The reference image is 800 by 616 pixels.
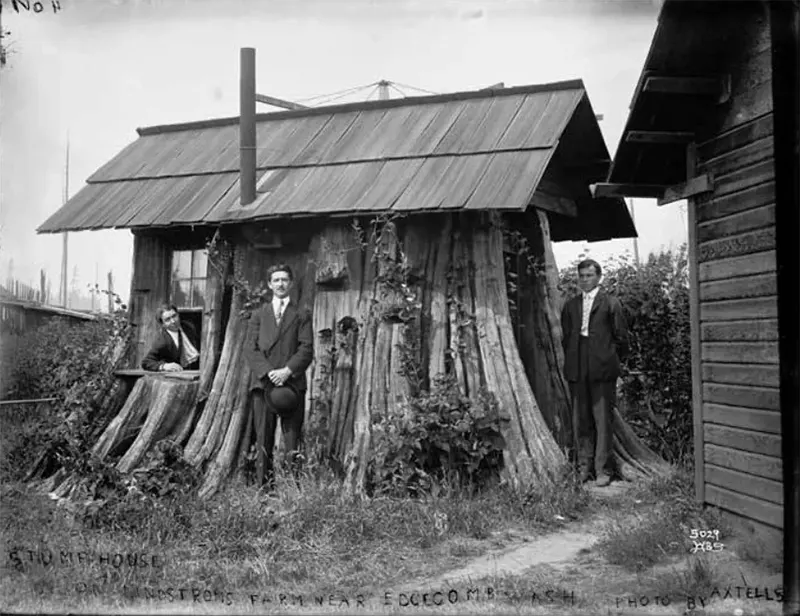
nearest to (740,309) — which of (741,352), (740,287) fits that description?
(740,287)

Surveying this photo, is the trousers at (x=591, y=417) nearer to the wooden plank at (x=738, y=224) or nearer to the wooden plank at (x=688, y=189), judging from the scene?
the wooden plank at (x=688, y=189)

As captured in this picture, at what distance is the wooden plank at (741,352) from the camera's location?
257 inches

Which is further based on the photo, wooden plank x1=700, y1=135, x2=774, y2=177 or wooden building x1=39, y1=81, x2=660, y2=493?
wooden building x1=39, y1=81, x2=660, y2=493

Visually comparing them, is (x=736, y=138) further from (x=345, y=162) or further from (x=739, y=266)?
(x=345, y=162)

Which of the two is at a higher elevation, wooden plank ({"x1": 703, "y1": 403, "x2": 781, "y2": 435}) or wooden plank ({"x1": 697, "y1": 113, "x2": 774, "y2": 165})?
wooden plank ({"x1": 697, "y1": 113, "x2": 774, "y2": 165})

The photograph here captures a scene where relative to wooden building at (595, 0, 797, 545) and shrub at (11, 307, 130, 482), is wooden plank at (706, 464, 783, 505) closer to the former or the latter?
wooden building at (595, 0, 797, 545)

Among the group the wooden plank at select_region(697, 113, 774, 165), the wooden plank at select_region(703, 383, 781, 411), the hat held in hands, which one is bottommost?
the hat held in hands

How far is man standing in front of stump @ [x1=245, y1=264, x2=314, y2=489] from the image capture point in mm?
8891

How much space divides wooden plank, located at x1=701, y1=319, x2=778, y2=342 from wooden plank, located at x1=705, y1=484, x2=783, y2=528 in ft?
3.90

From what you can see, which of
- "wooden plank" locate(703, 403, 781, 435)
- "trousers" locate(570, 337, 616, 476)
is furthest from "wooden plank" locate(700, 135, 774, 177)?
"trousers" locate(570, 337, 616, 476)

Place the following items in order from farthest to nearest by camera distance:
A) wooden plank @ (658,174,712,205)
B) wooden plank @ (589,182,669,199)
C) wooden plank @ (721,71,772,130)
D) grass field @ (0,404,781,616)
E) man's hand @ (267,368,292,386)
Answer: man's hand @ (267,368,292,386), wooden plank @ (589,182,669,199), wooden plank @ (658,174,712,205), wooden plank @ (721,71,772,130), grass field @ (0,404,781,616)

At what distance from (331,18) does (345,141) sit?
12.6ft

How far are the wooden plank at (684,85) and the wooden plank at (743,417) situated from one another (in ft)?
8.23

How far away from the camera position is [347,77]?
26.5ft
